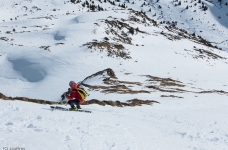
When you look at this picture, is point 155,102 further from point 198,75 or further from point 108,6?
point 108,6

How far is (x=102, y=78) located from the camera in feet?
104

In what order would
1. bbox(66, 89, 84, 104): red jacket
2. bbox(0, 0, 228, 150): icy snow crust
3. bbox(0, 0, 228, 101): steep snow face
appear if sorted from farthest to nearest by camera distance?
bbox(0, 0, 228, 101): steep snow face
bbox(66, 89, 84, 104): red jacket
bbox(0, 0, 228, 150): icy snow crust

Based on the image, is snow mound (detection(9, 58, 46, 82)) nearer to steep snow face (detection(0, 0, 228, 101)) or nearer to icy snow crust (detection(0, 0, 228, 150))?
steep snow face (detection(0, 0, 228, 101))

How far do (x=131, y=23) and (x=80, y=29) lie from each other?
728 inches

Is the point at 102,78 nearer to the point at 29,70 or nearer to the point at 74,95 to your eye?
the point at 29,70

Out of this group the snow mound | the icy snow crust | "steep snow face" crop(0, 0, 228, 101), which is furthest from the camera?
the snow mound

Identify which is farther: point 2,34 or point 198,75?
point 2,34

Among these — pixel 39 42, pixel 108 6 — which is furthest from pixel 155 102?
pixel 108 6

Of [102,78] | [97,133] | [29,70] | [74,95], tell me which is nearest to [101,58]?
[29,70]

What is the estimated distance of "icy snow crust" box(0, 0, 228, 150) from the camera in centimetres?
893

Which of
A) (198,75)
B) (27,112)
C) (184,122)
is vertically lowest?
(198,75)

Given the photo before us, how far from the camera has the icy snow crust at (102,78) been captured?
893 centimetres

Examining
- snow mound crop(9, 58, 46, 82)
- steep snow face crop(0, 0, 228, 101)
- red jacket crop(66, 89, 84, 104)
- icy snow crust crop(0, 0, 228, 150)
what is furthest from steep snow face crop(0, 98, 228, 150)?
snow mound crop(9, 58, 46, 82)

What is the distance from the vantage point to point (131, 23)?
70.6 metres
